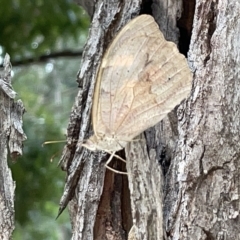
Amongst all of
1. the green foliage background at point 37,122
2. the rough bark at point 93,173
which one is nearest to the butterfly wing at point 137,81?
the rough bark at point 93,173

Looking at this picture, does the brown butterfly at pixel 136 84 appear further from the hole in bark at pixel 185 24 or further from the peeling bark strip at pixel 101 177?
the hole in bark at pixel 185 24

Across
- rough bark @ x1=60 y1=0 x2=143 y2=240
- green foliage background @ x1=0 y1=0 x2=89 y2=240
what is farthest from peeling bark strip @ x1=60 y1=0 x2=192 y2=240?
green foliage background @ x1=0 y1=0 x2=89 y2=240

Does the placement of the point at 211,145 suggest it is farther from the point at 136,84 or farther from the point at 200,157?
the point at 136,84

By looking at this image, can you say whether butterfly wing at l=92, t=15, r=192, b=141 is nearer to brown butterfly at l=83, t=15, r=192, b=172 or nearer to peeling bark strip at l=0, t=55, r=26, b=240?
brown butterfly at l=83, t=15, r=192, b=172

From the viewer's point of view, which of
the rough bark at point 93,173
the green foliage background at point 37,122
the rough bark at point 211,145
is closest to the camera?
the rough bark at point 211,145

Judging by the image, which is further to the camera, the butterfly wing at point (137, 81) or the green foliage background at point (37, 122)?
the green foliage background at point (37, 122)

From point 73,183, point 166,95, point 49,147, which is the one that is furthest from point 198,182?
point 49,147
